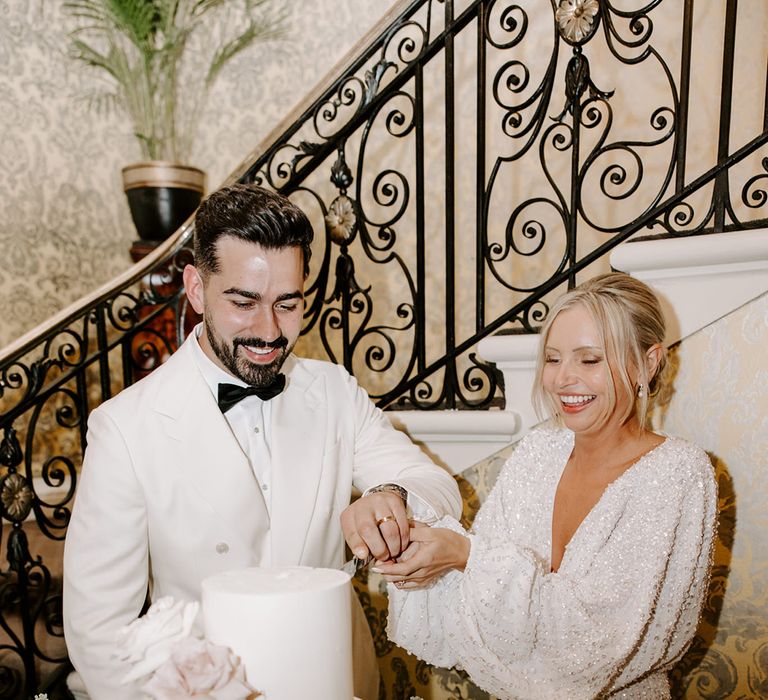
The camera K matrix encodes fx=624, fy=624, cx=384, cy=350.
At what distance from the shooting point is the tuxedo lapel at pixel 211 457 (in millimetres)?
1364

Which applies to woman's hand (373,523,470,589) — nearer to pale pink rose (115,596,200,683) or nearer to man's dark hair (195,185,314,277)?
pale pink rose (115,596,200,683)

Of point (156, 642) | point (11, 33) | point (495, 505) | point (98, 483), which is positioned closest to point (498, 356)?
point (495, 505)

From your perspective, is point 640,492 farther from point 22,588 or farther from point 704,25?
point 704,25

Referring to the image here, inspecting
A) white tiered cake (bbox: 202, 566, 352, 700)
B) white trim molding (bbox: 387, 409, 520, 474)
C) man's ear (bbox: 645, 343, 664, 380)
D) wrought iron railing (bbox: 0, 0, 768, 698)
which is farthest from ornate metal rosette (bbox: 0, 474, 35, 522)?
man's ear (bbox: 645, 343, 664, 380)

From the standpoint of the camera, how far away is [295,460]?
58.7 inches

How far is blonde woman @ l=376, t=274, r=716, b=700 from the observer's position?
1283 mm

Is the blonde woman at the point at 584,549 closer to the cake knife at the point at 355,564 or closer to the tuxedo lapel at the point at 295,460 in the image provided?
the cake knife at the point at 355,564

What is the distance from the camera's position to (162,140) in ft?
13.0

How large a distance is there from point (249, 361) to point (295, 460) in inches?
10.6

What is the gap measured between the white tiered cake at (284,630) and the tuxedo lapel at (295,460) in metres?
0.63

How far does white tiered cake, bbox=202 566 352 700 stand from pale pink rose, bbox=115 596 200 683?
0.04 meters

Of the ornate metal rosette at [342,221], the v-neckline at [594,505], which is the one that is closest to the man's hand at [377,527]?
the v-neckline at [594,505]

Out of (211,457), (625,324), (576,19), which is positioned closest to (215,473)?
(211,457)

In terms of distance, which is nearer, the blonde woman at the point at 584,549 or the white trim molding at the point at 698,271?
the blonde woman at the point at 584,549
